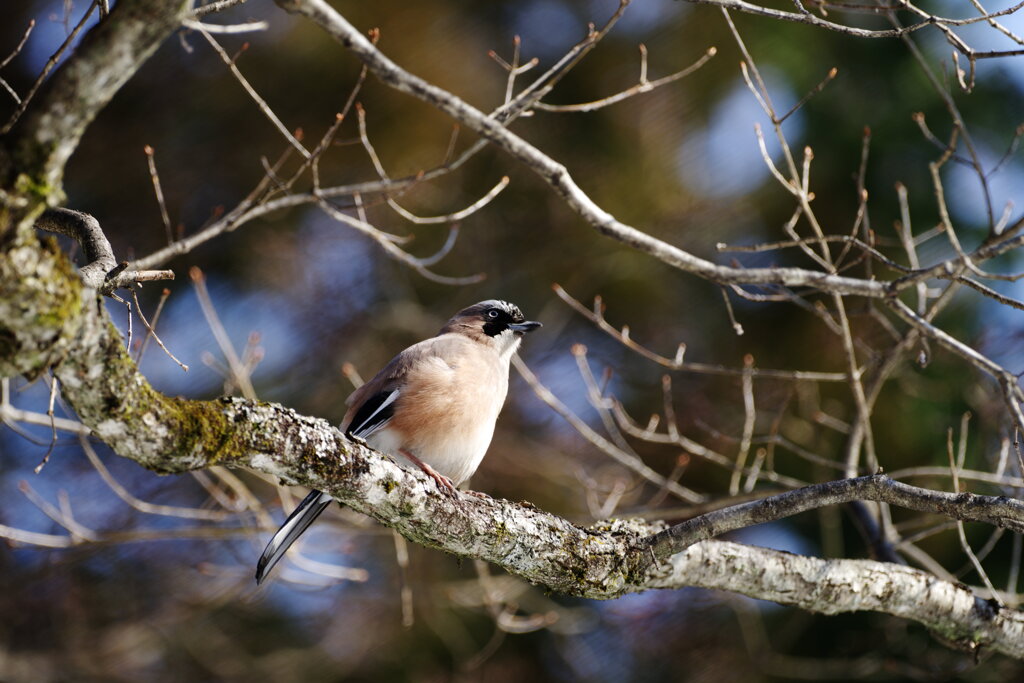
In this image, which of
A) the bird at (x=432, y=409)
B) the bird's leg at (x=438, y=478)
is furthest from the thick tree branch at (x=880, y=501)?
the bird at (x=432, y=409)

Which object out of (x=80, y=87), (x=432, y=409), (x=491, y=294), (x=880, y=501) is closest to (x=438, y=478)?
(x=432, y=409)

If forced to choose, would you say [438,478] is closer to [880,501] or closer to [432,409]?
[432,409]

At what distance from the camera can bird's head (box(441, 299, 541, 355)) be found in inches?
205

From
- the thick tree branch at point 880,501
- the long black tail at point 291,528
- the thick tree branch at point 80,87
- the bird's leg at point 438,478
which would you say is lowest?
the long black tail at point 291,528

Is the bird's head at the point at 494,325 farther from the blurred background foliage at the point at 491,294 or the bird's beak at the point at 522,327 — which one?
the blurred background foliage at the point at 491,294

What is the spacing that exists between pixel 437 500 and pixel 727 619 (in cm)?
547

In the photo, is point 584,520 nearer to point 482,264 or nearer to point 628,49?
point 482,264

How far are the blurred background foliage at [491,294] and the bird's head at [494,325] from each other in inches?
92.3

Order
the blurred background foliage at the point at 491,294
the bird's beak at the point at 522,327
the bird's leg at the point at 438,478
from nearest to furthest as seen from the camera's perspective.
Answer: the bird's leg at the point at 438,478, the bird's beak at the point at 522,327, the blurred background foliage at the point at 491,294

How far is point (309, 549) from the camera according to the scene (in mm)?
6469

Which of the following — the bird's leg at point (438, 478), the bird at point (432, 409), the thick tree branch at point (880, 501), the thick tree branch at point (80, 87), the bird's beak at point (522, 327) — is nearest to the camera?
the thick tree branch at point (80, 87)

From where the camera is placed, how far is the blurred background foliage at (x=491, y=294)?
7453mm

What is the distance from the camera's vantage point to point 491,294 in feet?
26.9

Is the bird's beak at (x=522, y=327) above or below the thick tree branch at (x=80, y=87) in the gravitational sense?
below
